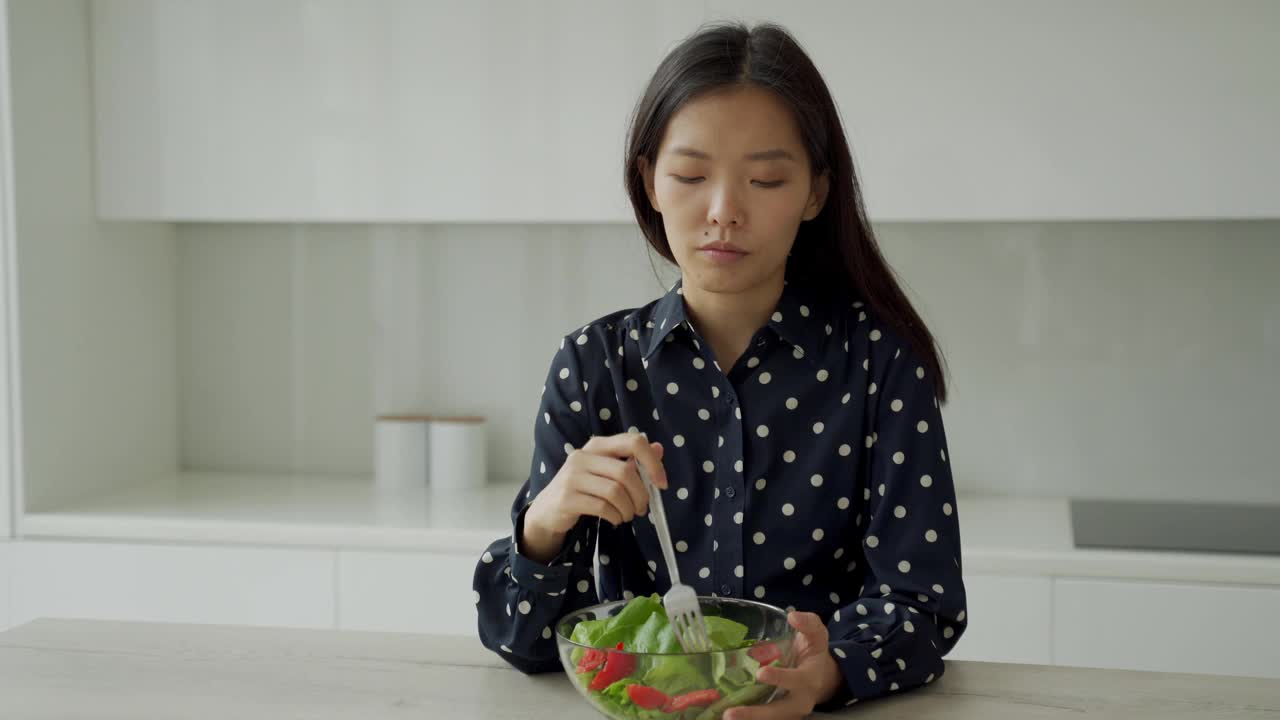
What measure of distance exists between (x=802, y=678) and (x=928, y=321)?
172cm

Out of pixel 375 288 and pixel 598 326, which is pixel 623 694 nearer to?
pixel 598 326

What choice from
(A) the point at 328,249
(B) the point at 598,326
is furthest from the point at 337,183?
(B) the point at 598,326

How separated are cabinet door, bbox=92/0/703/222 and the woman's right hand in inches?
52.4

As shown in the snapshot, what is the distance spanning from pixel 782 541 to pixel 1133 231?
5.02 ft

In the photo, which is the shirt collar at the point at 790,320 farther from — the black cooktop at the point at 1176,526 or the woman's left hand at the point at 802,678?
the black cooktop at the point at 1176,526

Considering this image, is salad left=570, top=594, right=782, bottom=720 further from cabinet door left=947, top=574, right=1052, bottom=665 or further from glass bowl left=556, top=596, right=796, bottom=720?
cabinet door left=947, top=574, right=1052, bottom=665

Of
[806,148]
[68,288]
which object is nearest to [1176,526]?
[806,148]

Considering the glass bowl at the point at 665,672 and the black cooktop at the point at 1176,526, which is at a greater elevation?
the glass bowl at the point at 665,672

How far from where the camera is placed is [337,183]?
238 cm

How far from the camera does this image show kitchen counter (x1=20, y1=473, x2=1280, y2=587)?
1.99 m

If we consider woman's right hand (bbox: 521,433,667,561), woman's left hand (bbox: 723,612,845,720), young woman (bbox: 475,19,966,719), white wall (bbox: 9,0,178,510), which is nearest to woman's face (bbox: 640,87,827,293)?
young woman (bbox: 475,19,966,719)

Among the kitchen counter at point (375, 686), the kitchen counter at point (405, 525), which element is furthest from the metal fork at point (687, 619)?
the kitchen counter at point (405, 525)

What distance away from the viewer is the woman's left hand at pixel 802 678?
0.86 meters

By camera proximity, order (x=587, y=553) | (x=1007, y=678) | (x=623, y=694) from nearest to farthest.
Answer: (x=623, y=694), (x=1007, y=678), (x=587, y=553)
